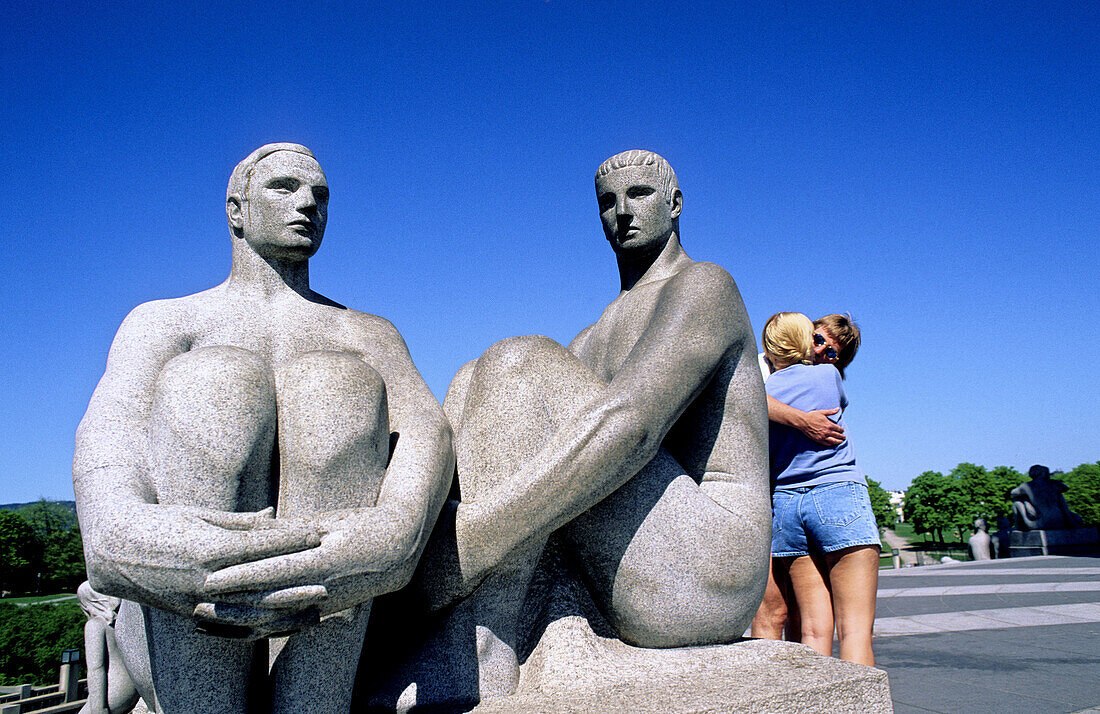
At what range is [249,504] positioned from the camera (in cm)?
204

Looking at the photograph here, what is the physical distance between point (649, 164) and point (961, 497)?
60.6 metres

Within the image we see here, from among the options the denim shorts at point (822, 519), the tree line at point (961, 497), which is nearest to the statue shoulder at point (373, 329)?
the denim shorts at point (822, 519)

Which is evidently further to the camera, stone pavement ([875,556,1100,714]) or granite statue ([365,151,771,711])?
stone pavement ([875,556,1100,714])

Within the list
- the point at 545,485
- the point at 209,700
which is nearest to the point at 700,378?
the point at 545,485

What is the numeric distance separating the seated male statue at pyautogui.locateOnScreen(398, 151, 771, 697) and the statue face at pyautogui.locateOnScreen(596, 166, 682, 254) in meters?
0.40

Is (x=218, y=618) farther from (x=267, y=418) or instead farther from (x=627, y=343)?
(x=627, y=343)

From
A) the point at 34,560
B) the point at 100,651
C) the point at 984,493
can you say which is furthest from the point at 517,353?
the point at 984,493

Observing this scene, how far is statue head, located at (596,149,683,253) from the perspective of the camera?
10.7 feet

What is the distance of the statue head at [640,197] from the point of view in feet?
10.7

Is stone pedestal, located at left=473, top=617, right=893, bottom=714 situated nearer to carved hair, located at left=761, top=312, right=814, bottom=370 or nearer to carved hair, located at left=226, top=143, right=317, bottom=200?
carved hair, located at left=761, top=312, right=814, bottom=370

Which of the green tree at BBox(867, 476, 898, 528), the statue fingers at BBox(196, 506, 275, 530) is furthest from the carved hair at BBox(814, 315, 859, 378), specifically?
the green tree at BBox(867, 476, 898, 528)

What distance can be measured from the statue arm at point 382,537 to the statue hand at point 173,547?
0.03m

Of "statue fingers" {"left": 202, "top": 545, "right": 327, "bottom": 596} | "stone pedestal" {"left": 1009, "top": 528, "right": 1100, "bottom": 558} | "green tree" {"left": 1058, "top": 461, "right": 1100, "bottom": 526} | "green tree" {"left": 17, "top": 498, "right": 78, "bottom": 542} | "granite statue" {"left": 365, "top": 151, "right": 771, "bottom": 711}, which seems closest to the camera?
"statue fingers" {"left": 202, "top": 545, "right": 327, "bottom": 596}

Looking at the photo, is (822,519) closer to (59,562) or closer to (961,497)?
(59,562)
